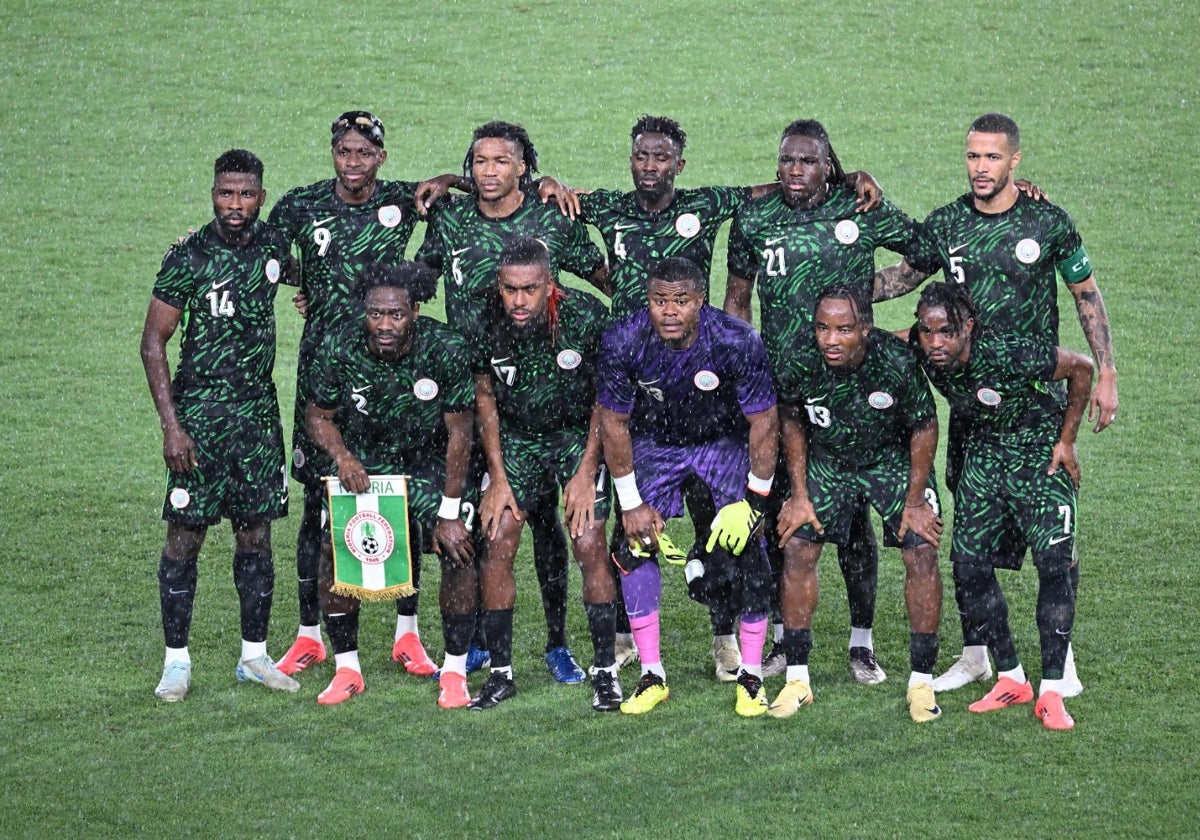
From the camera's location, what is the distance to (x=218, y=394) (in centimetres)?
741

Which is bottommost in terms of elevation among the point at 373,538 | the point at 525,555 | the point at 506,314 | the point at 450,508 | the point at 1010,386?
the point at 525,555

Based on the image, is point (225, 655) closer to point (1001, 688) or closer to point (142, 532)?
point (142, 532)

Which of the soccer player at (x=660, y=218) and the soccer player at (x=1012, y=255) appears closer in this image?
the soccer player at (x=1012, y=255)

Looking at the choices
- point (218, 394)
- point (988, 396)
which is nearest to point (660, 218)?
point (988, 396)

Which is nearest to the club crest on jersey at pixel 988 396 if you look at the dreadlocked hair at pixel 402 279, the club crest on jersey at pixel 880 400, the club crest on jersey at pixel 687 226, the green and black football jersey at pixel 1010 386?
the green and black football jersey at pixel 1010 386

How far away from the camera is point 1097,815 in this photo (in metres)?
6.07

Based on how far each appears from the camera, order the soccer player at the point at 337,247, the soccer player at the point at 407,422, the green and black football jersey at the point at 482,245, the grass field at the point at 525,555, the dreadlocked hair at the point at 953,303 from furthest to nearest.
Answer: the soccer player at the point at 337,247, the green and black football jersey at the point at 482,245, the soccer player at the point at 407,422, the dreadlocked hair at the point at 953,303, the grass field at the point at 525,555

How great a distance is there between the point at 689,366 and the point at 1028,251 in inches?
54.0

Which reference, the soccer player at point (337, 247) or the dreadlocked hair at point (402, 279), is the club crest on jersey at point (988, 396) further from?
the soccer player at point (337, 247)

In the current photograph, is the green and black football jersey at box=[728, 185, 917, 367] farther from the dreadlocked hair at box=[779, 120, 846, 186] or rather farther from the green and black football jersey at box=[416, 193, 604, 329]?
the green and black football jersey at box=[416, 193, 604, 329]

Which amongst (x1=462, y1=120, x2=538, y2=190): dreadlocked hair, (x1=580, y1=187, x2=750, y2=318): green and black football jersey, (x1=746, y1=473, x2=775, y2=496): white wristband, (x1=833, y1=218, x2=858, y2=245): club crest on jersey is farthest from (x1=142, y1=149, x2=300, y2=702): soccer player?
(x1=833, y1=218, x2=858, y2=245): club crest on jersey

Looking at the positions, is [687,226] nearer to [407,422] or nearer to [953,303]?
[953,303]

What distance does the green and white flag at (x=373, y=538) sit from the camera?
287 inches

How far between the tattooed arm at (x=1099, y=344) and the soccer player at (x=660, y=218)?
2.96 ft
